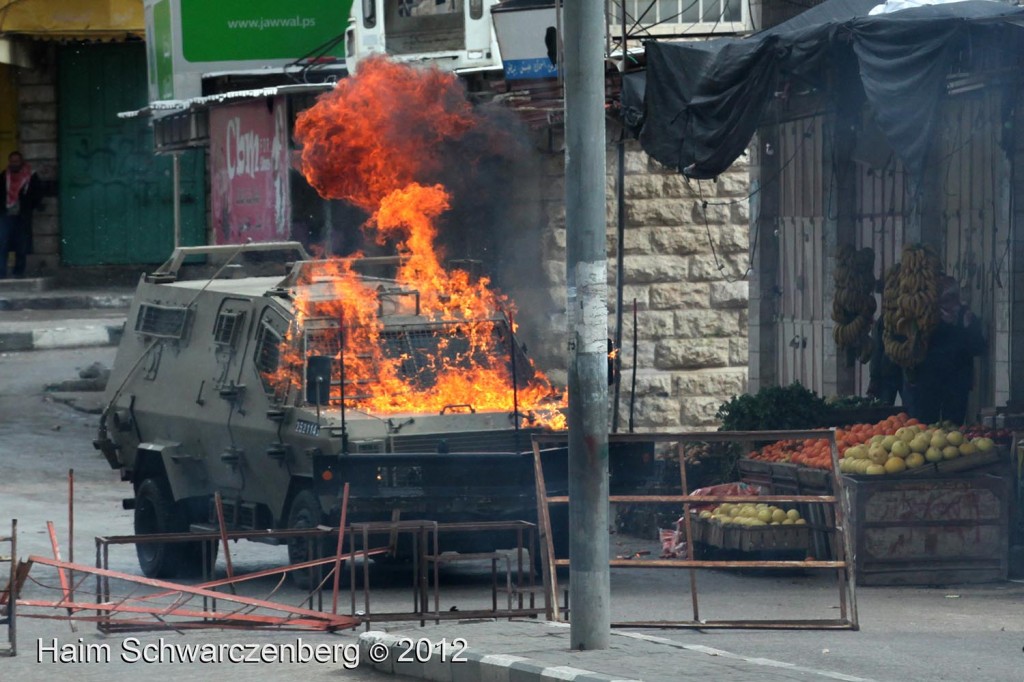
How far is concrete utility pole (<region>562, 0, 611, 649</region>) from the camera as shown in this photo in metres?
9.08

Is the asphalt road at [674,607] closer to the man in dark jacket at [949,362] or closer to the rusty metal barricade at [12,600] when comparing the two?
the rusty metal barricade at [12,600]

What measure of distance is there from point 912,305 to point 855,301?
1725 millimetres

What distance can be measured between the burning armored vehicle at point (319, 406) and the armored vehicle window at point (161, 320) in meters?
0.02

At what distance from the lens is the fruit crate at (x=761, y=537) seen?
13.2 metres

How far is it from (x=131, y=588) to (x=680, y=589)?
13.1ft

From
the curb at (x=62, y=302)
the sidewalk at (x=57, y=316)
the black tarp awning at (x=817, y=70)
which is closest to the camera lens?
the black tarp awning at (x=817, y=70)

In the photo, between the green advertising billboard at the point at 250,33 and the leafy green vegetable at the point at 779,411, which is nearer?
the leafy green vegetable at the point at 779,411

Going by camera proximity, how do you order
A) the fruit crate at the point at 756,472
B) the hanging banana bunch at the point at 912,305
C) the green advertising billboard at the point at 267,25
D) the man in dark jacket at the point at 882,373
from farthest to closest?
1. the green advertising billboard at the point at 267,25
2. the man in dark jacket at the point at 882,373
3. the hanging banana bunch at the point at 912,305
4. the fruit crate at the point at 756,472

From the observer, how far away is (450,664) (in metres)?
9.23

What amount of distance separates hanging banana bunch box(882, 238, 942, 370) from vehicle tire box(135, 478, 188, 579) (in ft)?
19.3

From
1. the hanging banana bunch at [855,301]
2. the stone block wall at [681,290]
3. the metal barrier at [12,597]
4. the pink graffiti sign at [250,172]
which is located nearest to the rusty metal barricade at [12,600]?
the metal barrier at [12,597]

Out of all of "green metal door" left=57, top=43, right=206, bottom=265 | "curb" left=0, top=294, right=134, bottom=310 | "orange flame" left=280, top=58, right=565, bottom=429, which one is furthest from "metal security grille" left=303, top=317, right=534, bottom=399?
"green metal door" left=57, top=43, right=206, bottom=265

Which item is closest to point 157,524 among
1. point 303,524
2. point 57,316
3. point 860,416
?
point 303,524

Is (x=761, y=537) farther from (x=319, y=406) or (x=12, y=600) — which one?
(x=12, y=600)
